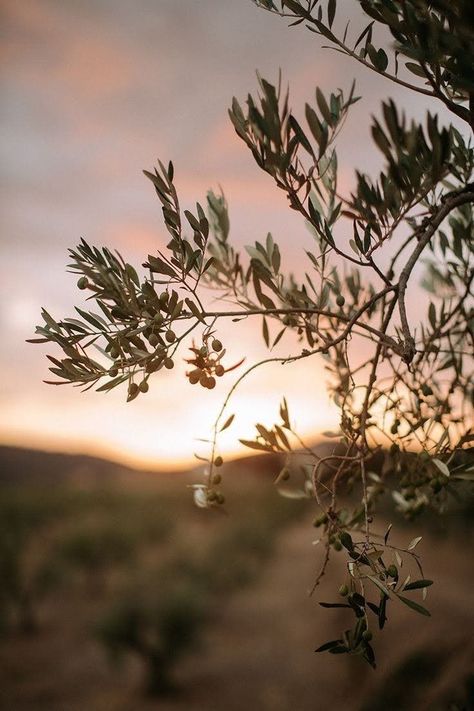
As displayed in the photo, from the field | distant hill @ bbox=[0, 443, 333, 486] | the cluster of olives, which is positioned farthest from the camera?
distant hill @ bbox=[0, 443, 333, 486]

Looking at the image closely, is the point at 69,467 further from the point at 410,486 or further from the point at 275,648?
the point at 410,486

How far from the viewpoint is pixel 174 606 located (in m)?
12.7

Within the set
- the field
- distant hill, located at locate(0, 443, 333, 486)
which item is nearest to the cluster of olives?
the field

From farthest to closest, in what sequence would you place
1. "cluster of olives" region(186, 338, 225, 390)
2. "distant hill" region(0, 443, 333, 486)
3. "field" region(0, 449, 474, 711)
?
"distant hill" region(0, 443, 333, 486), "field" region(0, 449, 474, 711), "cluster of olives" region(186, 338, 225, 390)

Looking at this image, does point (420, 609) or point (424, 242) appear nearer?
point (420, 609)

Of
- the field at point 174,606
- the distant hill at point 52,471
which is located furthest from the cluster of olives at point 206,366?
the distant hill at point 52,471

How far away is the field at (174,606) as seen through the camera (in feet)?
33.5

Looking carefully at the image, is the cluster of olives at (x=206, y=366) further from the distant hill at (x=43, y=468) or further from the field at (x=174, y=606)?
the distant hill at (x=43, y=468)

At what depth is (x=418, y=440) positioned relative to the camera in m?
1.47

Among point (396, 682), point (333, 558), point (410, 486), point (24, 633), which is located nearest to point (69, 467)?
point (24, 633)

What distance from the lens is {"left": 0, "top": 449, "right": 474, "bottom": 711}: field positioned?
10.2 metres

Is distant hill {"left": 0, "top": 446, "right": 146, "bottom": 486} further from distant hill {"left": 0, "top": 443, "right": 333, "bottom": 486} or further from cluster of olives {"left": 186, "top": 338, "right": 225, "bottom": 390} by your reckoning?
cluster of olives {"left": 186, "top": 338, "right": 225, "bottom": 390}

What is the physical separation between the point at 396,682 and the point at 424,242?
5.09 metres

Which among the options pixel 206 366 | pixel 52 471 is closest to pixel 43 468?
pixel 52 471
